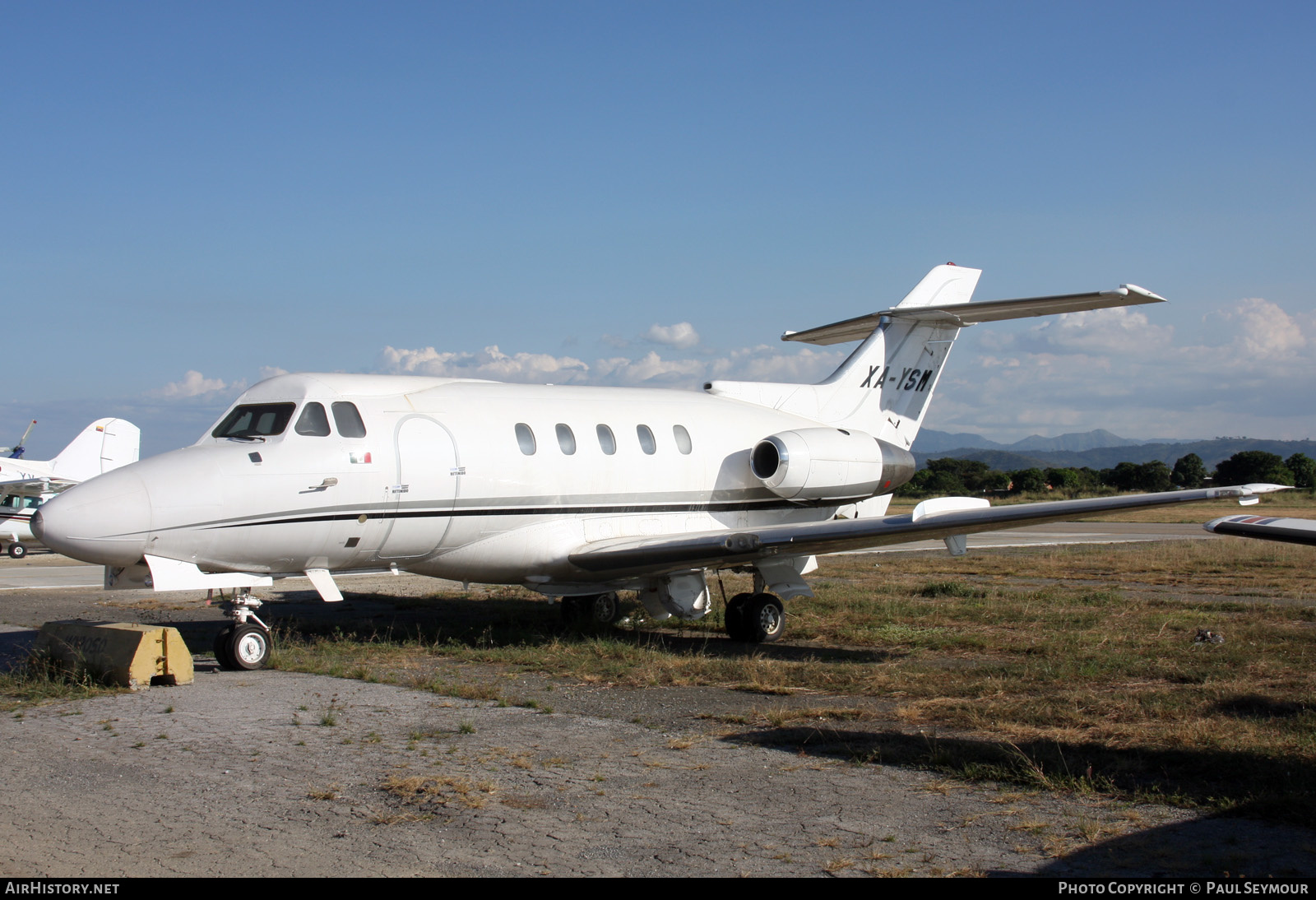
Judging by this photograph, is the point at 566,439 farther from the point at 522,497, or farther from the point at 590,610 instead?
the point at 590,610

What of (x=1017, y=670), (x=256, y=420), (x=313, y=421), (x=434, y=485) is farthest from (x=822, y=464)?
(x=256, y=420)

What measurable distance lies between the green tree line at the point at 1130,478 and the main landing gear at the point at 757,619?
1952 inches

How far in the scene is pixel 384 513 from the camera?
11.2m

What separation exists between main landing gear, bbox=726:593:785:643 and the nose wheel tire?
229 inches

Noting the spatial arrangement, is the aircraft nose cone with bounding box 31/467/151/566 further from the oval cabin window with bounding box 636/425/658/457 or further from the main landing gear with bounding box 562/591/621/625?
the main landing gear with bounding box 562/591/621/625

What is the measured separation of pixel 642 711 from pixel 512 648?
3.71 m

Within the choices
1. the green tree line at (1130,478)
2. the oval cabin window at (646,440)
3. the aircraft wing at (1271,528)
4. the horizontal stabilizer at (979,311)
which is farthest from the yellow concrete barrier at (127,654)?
the green tree line at (1130,478)

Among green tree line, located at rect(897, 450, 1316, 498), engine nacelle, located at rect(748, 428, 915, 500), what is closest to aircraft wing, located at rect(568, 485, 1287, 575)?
engine nacelle, located at rect(748, 428, 915, 500)

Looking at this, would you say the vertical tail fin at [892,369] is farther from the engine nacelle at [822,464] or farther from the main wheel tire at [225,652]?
the main wheel tire at [225,652]

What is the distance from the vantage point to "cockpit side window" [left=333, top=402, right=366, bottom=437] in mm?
11117

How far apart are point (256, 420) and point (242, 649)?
95.3 inches

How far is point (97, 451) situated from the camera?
4300 centimetres
